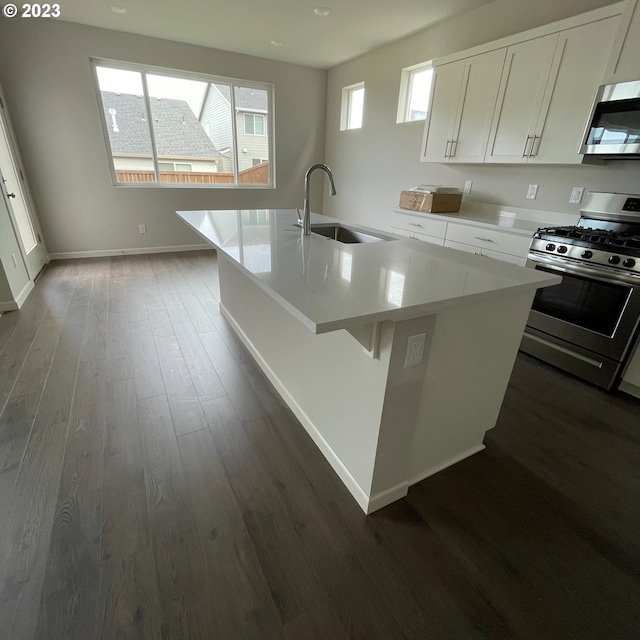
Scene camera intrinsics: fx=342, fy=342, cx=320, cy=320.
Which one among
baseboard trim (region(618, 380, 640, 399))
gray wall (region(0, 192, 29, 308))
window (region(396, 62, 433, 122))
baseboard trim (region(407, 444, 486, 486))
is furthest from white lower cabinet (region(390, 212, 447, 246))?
gray wall (region(0, 192, 29, 308))

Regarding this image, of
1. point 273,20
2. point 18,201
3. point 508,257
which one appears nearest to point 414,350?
point 508,257

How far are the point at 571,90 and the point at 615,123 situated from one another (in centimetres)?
43

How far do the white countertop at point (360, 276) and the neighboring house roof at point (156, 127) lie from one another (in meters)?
3.66

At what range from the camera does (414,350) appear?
1.14 m

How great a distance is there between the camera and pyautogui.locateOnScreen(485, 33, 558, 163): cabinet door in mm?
2500

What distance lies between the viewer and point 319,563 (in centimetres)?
120

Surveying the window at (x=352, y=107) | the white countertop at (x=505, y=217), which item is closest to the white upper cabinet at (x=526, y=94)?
the white countertop at (x=505, y=217)

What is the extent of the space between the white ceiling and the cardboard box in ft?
5.25

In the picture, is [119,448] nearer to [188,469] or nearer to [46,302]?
→ [188,469]

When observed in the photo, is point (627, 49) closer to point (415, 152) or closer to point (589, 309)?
point (589, 309)

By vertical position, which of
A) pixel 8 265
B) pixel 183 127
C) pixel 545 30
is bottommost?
pixel 8 265

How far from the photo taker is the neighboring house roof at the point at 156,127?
14.4ft

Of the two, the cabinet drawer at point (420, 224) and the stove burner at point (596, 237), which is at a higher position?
the stove burner at point (596, 237)

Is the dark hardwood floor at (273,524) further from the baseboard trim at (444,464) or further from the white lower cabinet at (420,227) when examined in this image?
the white lower cabinet at (420,227)
